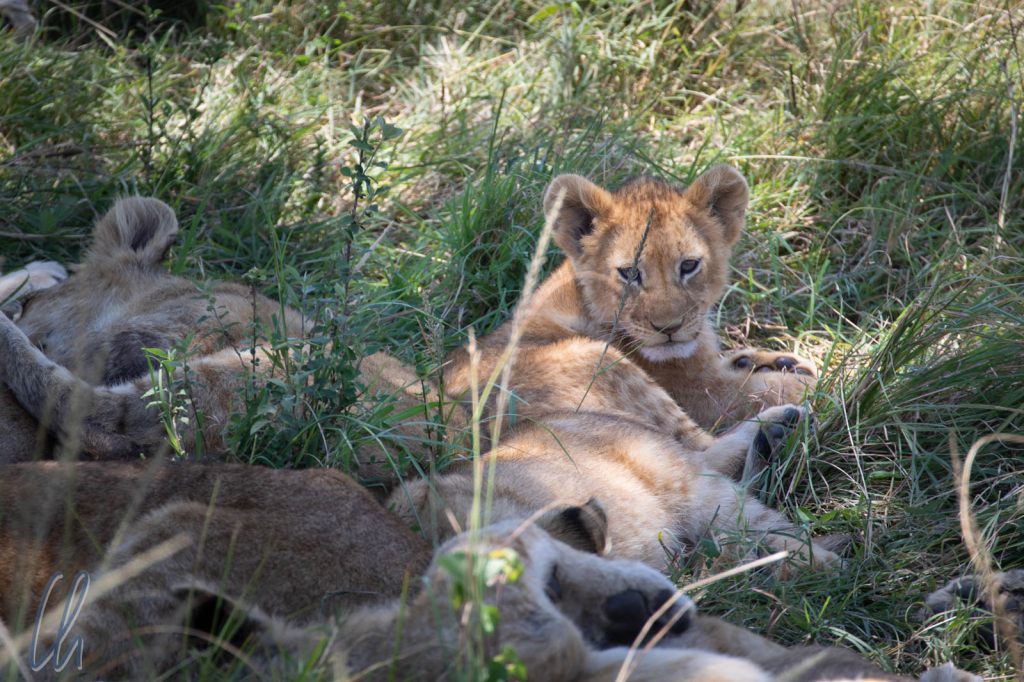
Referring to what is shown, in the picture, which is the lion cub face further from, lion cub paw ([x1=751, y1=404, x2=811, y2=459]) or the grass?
lion cub paw ([x1=751, y1=404, x2=811, y2=459])

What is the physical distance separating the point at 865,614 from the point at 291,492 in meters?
1.98

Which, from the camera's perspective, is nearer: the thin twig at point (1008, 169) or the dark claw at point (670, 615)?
the dark claw at point (670, 615)

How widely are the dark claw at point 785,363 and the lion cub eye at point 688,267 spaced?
62 centimetres

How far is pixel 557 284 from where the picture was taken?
6285 millimetres

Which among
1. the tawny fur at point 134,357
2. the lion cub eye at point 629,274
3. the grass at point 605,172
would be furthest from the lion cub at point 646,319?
the tawny fur at point 134,357

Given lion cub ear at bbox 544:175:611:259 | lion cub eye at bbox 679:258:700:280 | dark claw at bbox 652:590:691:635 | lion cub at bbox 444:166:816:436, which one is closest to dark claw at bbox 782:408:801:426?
lion cub at bbox 444:166:816:436

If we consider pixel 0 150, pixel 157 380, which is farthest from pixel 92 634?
pixel 0 150

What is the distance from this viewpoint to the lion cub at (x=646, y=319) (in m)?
5.67

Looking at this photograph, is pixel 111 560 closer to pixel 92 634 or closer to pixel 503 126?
pixel 92 634

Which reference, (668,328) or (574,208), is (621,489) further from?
(574,208)

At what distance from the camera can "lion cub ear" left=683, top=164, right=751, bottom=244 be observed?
6109 mm

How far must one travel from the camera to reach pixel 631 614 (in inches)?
129

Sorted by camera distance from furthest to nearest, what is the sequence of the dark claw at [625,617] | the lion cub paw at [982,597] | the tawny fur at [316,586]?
the lion cub paw at [982,597], the dark claw at [625,617], the tawny fur at [316,586]

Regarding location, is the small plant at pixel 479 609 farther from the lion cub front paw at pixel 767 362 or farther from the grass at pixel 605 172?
the lion cub front paw at pixel 767 362
